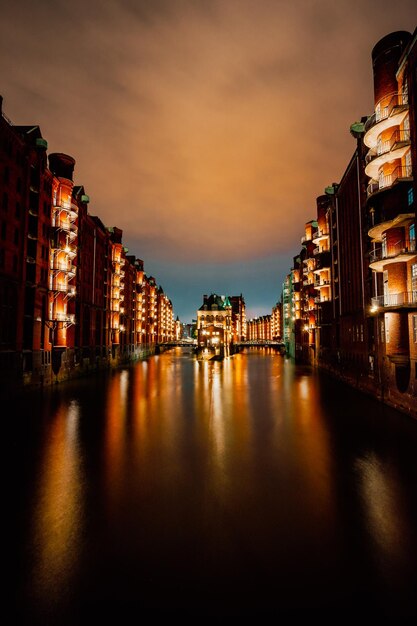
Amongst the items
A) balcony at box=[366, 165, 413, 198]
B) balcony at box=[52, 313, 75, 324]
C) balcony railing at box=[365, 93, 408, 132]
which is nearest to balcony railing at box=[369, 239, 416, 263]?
balcony at box=[366, 165, 413, 198]

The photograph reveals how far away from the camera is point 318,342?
61344mm

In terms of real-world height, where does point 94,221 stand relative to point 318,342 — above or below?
above

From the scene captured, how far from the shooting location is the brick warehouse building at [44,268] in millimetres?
31656

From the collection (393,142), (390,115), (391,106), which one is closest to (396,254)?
(393,142)

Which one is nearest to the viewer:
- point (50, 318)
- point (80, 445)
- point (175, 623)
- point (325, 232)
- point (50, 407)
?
point (175, 623)

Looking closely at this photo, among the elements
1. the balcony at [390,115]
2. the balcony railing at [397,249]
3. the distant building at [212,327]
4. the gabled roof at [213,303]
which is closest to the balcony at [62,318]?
the balcony railing at [397,249]

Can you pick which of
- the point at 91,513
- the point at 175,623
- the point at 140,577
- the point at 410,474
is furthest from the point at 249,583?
the point at 410,474

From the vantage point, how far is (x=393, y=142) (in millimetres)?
23281

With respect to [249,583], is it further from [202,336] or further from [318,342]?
[202,336]

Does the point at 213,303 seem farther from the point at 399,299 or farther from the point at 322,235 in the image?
the point at 399,299

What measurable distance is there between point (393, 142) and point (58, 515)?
2839 cm

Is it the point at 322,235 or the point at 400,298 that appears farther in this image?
the point at 322,235

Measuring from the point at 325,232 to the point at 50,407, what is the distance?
148ft

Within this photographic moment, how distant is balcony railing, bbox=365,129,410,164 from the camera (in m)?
22.0
